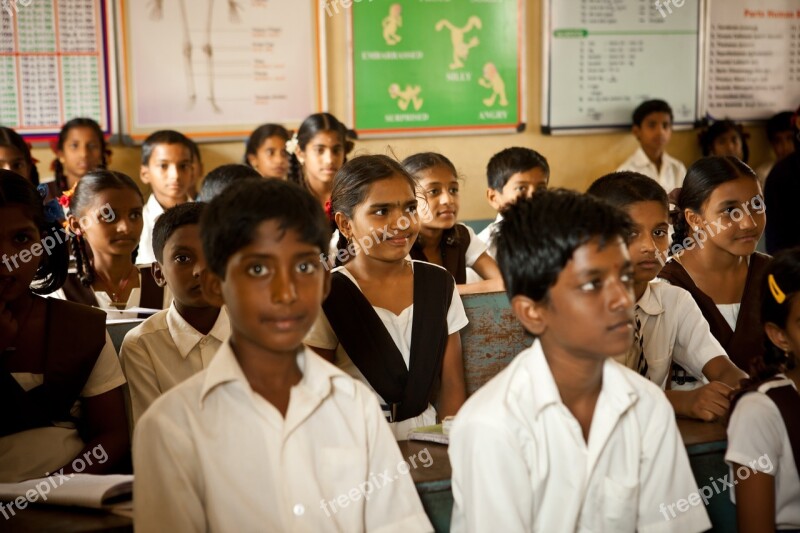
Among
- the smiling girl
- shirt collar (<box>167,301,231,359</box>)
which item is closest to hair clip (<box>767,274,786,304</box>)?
the smiling girl

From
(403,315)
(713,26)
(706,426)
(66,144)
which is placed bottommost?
(706,426)

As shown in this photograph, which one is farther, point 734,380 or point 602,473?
point 734,380

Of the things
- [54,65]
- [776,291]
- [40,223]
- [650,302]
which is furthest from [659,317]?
[54,65]

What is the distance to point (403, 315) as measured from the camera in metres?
2.26

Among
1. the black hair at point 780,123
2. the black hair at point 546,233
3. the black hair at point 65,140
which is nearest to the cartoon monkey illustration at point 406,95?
the black hair at point 65,140

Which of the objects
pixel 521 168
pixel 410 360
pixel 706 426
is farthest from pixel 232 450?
pixel 521 168

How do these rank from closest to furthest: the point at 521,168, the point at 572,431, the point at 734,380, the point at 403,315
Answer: the point at 572,431
the point at 734,380
the point at 403,315
the point at 521,168

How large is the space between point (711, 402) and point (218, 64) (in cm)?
328

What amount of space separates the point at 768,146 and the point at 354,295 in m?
4.37

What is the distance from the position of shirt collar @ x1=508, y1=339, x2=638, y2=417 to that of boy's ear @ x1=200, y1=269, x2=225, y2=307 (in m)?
0.54

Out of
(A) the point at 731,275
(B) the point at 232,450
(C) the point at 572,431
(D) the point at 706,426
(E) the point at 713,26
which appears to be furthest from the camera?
(E) the point at 713,26

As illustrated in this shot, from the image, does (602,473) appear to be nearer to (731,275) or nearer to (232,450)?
(232,450)

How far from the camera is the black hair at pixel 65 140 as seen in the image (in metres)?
4.11

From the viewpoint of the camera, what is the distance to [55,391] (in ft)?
6.16
